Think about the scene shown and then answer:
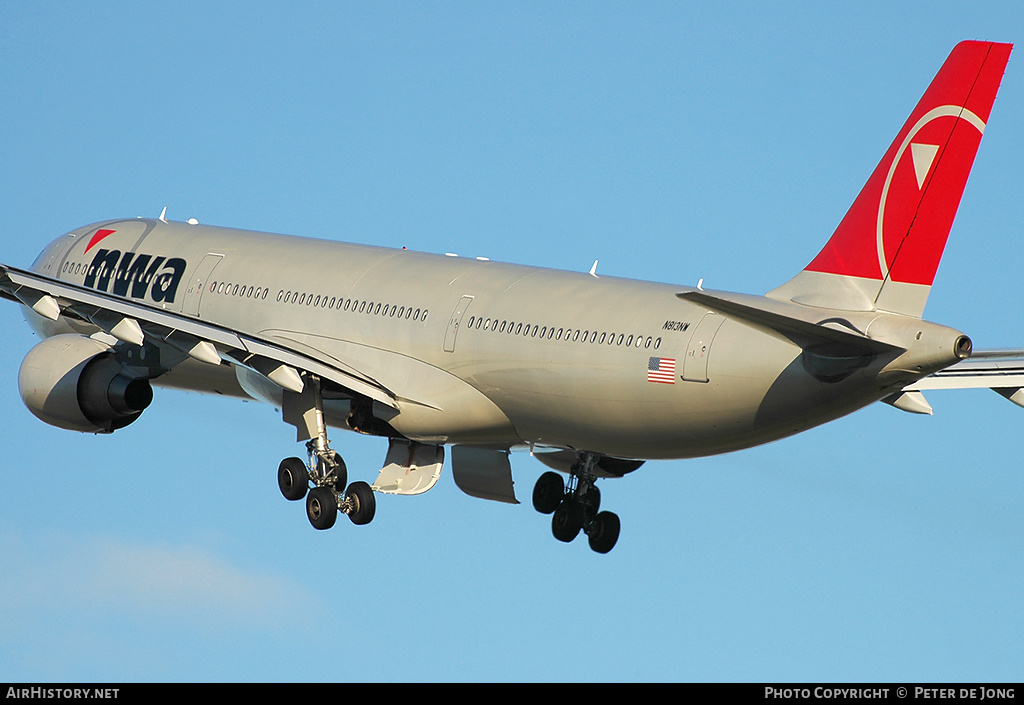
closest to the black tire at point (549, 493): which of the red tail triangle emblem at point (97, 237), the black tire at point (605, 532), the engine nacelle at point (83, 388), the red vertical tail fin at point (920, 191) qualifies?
the black tire at point (605, 532)

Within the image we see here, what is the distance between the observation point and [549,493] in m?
35.7

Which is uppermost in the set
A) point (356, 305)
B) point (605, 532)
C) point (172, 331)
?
point (356, 305)

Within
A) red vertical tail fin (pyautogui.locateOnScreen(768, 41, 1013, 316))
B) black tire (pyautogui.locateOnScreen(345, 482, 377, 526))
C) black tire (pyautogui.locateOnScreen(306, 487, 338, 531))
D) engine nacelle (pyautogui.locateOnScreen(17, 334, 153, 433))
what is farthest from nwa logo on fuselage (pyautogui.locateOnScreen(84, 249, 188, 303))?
red vertical tail fin (pyautogui.locateOnScreen(768, 41, 1013, 316))

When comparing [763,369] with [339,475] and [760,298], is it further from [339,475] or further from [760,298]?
[339,475]

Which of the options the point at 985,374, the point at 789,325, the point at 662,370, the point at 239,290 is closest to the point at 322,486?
the point at 239,290

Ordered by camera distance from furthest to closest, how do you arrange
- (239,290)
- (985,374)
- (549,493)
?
(549,493) < (239,290) < (985,374)

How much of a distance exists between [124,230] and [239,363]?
30.5ft

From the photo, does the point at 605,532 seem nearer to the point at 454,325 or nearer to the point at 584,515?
the point at 584,515

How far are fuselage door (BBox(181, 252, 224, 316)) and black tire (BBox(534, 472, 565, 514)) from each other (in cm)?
822

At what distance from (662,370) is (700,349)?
0.78 metres
